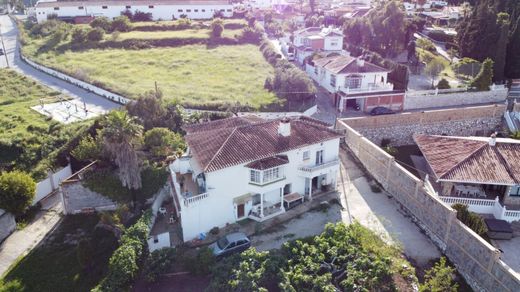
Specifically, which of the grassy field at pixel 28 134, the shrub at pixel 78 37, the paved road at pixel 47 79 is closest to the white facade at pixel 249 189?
the grassy field at pixel 28 134

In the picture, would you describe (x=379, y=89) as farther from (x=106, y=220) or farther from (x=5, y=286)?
(x=5, y=286)

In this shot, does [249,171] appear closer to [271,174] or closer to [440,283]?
[271,174]

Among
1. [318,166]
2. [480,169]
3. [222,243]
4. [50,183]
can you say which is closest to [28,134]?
[50,183]

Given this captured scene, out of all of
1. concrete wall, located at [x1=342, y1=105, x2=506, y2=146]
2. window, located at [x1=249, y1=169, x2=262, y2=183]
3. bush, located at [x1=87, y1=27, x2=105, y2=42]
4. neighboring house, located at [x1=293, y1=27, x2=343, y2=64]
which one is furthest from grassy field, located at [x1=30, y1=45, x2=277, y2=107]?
window, located at [x1=249, y1=169, x2=262, y2=183]

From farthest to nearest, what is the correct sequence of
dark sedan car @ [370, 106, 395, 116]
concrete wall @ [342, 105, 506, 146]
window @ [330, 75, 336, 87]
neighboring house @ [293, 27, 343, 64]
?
1. neighboring house @ [293, 27, 343, 64]
2. window @ [330, 75, 336, 87]
3. dark sedan car @ [370, 106, 395, 116]
4. concrete wall @ [342, 105, 506, 146]

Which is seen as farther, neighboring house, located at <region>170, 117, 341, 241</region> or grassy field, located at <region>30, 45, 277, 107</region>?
grassy field, located at <region>30, 45, 277, 107</region>

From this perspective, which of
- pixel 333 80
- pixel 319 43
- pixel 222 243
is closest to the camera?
pixel 222 243

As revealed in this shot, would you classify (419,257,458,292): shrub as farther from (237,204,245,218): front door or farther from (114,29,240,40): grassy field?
(114,29,240,40): grassy field
